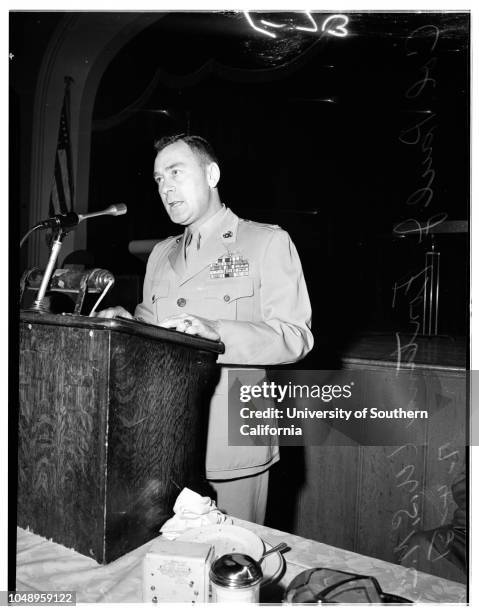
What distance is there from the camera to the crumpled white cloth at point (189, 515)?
0.88 metres

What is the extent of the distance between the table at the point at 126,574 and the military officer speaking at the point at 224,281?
0.59 meters

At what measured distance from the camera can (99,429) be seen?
78 centimetres

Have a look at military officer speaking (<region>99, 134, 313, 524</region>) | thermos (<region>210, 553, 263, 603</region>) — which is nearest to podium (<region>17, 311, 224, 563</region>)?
thermos (<region>210, 553, 263, 603</region>)

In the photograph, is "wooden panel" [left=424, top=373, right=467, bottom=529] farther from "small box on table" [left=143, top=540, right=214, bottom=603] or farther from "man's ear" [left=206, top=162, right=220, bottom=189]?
"small box on table" [left=143, top=540, right=214, bottom=603]

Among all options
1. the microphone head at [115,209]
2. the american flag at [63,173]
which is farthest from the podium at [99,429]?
the american flag at [63,173]

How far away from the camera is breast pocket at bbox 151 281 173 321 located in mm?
1547

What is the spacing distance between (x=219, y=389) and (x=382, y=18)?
1.10 metres

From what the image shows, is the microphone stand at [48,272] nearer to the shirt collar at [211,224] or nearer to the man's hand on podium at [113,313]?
the man's hand on podium at [113,313]

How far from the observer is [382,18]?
1.13m

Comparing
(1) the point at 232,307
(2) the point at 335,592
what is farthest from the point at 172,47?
(2) the point at 335,592

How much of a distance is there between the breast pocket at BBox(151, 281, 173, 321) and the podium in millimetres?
601

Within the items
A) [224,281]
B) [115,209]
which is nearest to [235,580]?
[115,209]

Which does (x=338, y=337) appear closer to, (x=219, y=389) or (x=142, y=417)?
(x=219, y=389)

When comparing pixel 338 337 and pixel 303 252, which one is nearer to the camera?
pixel 338 337
